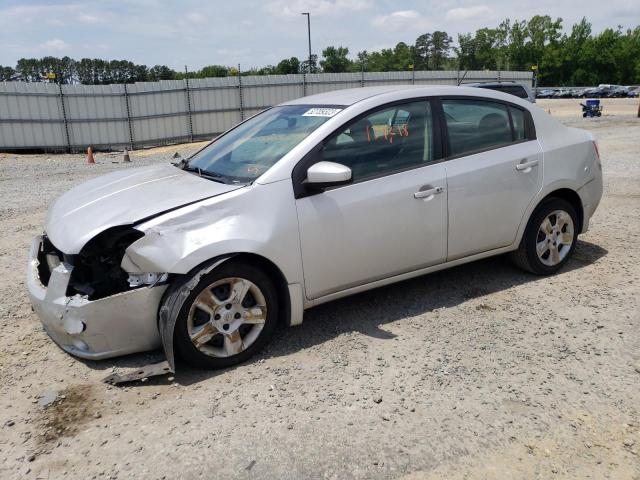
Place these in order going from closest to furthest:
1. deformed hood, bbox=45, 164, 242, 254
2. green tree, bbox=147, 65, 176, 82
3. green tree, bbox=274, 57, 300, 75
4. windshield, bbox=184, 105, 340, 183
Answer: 1. deformed hood, bbox=45, 164, 242, 254
2. windshield, bbox=184, 105, 340, 183
3. green tree, bbox=274, 57, 300, 75
4. green tree, bbox=147, 65, 176, 82

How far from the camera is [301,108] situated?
4.48 meters

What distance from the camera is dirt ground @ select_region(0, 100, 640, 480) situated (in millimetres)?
2688

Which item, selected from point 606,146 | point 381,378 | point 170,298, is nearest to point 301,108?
point 170,298

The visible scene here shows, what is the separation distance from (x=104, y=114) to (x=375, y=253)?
19777 mm

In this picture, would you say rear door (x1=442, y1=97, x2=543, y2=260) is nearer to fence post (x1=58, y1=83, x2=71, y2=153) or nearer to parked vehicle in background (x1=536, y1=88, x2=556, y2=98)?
fence post (x1=58, y1=83, x2=71, y2=153)

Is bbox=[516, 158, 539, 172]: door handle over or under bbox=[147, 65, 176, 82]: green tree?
under

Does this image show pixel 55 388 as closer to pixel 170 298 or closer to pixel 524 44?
pixel 170 298

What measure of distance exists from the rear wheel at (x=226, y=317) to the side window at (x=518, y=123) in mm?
2566

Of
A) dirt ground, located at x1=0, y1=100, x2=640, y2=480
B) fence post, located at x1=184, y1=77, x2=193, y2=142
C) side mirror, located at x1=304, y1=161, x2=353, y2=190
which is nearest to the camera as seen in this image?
dirt ground, located at x1=0, y1=100, x2=640, y2=480

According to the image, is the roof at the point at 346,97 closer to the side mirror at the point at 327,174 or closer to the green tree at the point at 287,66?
the side mirror at the point at 327,174

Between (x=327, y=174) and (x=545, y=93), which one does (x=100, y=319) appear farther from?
(x=545, y=93)

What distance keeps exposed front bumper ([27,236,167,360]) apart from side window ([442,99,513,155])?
8.27 ft

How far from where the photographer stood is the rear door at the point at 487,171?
4.36m

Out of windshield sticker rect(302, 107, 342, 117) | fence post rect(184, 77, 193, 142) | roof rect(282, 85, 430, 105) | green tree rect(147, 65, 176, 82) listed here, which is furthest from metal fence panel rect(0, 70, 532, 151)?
green tree rect(147, 65, 176, 82)
